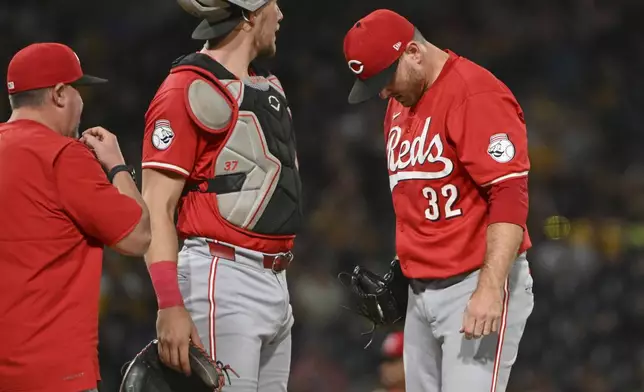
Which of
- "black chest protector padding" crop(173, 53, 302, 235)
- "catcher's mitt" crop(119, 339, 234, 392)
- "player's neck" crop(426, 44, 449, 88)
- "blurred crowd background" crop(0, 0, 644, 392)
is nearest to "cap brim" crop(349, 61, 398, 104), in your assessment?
"player's neck" crop(426, 44, 449, 88)

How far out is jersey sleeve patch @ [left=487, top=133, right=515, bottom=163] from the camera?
3500 millimetres

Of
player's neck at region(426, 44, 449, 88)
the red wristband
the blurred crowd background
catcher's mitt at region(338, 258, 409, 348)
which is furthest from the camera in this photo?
the blurred crowd background

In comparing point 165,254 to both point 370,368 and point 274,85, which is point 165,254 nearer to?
point 274,85

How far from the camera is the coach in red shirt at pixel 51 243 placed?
A: 3.13 m

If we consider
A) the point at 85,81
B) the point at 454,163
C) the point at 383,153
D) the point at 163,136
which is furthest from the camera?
the point at 383,153

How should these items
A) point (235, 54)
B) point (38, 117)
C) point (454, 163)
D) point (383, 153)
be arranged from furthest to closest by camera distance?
point (383, 153) < point (235, 54) < point (454, 163) < point (38, 117)

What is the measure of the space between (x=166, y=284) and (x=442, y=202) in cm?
98

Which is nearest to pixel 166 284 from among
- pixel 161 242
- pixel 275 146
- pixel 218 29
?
pixel 161 242

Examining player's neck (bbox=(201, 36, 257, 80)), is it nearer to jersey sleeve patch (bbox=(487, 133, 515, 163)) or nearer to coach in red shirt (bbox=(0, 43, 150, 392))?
coach in red shirt (bbox=(0, 43, 150, 392))

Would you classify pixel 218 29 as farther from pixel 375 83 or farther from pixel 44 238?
pixel 44 238

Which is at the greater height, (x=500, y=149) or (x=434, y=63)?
(x=434, y=63)

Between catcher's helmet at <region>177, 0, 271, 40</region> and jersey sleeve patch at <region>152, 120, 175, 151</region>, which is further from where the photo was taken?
catcher's helmet at <region>177, 0, 271, 40</region>

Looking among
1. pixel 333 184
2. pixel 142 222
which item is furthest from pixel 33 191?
pixel 333 184

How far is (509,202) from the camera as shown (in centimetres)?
348
